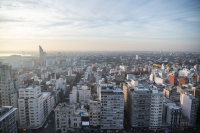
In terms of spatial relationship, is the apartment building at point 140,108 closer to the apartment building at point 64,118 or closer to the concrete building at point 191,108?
the concrete building at point 191,108

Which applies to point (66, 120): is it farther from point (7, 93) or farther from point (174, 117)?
point (174, 117)

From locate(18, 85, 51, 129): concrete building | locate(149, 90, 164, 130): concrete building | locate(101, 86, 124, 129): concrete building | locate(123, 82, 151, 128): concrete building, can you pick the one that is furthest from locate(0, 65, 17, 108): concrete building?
locate(149, 90, 164, 130): concrete building

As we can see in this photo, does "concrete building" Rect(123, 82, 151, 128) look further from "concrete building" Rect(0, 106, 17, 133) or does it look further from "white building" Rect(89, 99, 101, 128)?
"concrete building" Rect(0, 106, 17, 133)

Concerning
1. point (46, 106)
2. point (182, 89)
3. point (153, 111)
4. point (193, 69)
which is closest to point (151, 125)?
point (153, 111)

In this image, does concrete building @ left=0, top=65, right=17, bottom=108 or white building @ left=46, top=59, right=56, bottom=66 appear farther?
white building @ left=46, top=59, right=56, bottom=66

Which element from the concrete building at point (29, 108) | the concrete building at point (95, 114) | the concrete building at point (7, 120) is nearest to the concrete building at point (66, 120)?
the concrete building at point (95, 114)

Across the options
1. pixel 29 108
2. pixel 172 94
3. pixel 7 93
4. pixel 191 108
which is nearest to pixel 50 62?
pixel 7 93

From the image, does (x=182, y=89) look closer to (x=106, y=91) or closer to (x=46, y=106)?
(x=106, y=91)
